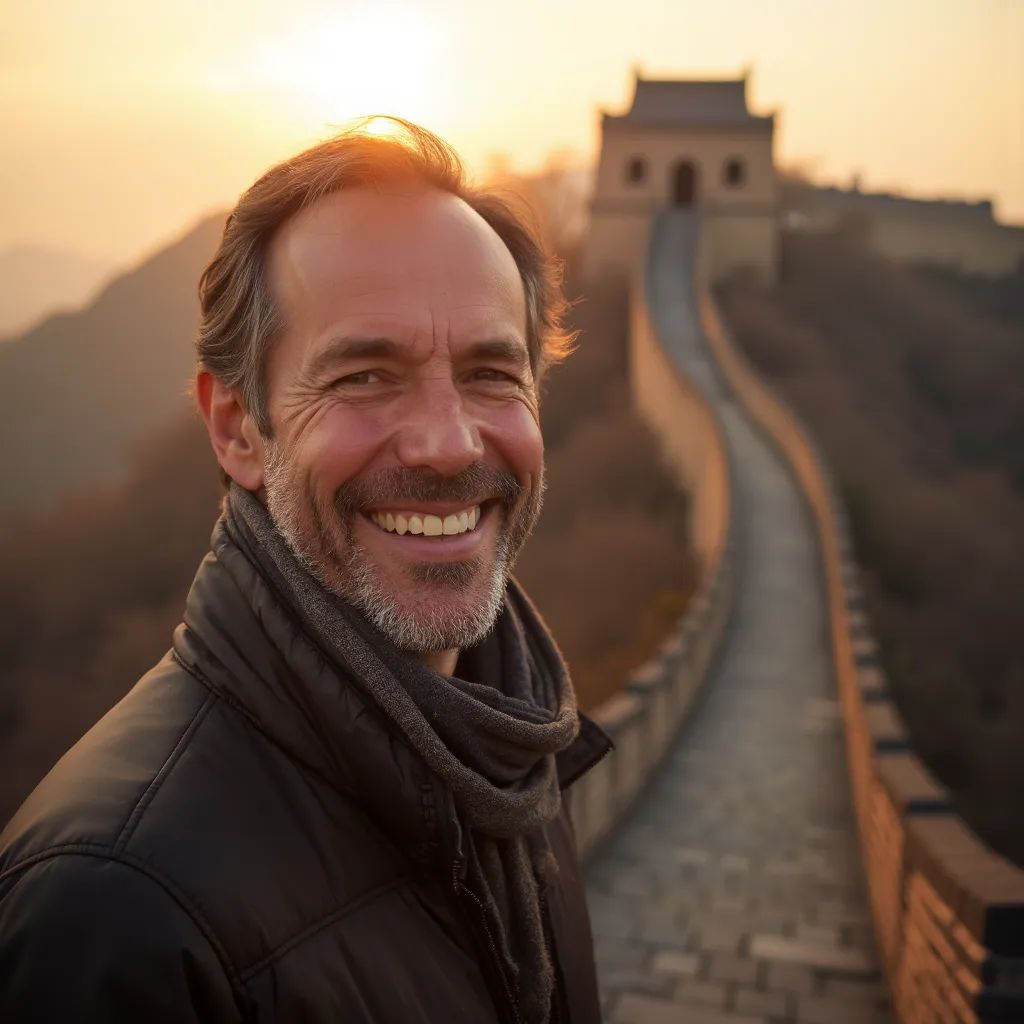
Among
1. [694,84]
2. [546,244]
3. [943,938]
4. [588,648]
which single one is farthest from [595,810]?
[694,84]

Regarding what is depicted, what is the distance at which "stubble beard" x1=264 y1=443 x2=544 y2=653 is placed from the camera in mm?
1805

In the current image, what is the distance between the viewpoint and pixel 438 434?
183 centimetres

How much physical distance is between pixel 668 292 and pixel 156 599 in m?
14.9

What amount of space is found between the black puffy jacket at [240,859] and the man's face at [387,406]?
0.17 metres

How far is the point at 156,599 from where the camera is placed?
77.8 ft

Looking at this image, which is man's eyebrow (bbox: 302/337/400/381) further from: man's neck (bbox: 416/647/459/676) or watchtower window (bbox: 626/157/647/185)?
watchtower window (bbox: 626/157/647/185)

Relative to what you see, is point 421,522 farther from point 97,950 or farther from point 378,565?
point 97,950

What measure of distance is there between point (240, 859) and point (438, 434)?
2.45ft

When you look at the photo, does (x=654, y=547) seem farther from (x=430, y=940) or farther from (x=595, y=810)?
(x=430, y=940)

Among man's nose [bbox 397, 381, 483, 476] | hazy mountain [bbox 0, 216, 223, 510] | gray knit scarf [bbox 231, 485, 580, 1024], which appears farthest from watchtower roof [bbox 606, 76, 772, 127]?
gray knit scarf [bbox 231, 485, 580, 1024]

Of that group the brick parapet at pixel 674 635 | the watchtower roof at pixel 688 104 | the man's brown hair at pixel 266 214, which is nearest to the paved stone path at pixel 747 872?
the brick parapet at pixel 674 635

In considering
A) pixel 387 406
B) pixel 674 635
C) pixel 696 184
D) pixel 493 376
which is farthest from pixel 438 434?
pixel 696 184

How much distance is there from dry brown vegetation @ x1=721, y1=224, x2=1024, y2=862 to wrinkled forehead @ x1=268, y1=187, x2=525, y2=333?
1167 cm

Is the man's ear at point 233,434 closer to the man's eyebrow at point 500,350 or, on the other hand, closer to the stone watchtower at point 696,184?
the man's eyebrow at point 500,350
